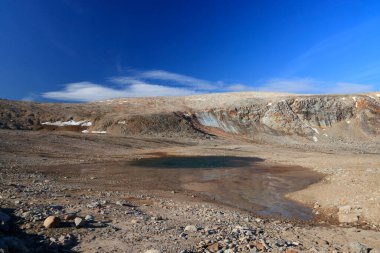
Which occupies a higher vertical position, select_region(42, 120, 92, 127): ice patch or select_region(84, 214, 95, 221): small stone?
select_region(42, 120, 92, 127): ice patch

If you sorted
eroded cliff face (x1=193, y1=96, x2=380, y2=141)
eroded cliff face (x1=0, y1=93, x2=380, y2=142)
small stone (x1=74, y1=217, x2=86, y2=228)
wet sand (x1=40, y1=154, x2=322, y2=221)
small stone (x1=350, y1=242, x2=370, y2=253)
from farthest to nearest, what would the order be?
eroded cliff face (x1=193, y1=96, x2=380, y2=141), eroded cliff face (x1=0, y1=93, x2=380, y2=142), wet sand (x1=40, y1=154, x2=322, y2=221), small stone (x1=74, y1=217, x2=86, y2=228), small stone (x1=350, y1=242, x2=370, y2=253)

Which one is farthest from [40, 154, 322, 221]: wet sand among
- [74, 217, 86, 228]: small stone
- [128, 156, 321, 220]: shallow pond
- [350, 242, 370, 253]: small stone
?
[74, 217, 86, 228]: small stone

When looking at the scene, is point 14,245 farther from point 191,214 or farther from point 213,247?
point 191,214

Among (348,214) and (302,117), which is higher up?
(302,117)

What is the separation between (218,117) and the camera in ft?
244

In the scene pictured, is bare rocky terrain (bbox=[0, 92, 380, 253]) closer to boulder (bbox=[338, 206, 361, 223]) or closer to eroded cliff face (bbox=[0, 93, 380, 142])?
boulder (bbox=[338, 206, 361, 223])

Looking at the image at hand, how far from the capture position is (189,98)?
9169cm

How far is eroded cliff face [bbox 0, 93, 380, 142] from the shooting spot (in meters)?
62.9

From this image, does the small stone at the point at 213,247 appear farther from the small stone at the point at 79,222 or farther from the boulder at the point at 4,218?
the boulder at the point at 4,218

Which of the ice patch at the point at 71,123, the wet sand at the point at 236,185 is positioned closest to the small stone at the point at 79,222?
the wet sand at the point at 236,185

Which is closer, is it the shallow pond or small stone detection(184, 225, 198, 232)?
small stone detection(184, 225, 198, 232)

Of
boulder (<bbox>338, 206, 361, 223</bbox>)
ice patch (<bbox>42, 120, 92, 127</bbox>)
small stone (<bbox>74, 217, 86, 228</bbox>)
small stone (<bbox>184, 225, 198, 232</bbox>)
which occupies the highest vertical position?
ice patch (<bbox>42, 120, 92, 127</bbox>)

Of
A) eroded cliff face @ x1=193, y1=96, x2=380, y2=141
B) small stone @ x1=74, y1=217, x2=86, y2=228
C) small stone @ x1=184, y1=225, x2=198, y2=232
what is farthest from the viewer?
eroded cliff face @ x1=193, y1=96, x2=380, y2=141

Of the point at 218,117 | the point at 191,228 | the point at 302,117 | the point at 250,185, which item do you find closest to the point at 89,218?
the point at 191,228
